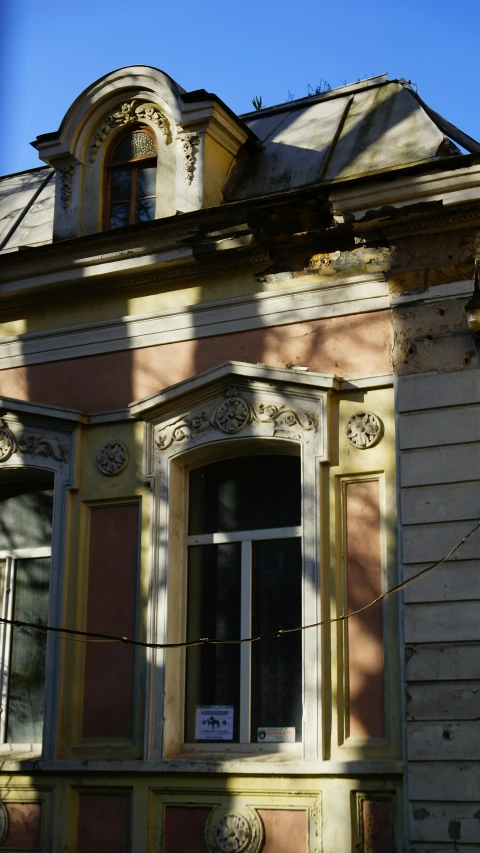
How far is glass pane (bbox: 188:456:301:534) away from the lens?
8.92 meters

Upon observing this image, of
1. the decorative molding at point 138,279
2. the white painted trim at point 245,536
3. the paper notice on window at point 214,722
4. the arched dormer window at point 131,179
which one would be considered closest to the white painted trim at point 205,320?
the decorative molding at point 138,279

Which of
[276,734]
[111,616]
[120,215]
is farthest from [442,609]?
[120,215]

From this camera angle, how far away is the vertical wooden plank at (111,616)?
889 cm

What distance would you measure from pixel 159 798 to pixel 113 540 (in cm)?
203

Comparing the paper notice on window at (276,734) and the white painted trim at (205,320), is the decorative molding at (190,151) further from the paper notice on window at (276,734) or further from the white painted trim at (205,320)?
the paper notice on window at (276,734)

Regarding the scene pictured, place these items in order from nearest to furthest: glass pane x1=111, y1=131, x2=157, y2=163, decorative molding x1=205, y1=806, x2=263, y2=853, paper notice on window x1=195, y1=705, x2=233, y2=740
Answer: decorative molding x1=205, y1=806, x2=263, y2=853, paper notice on window x1=195, y1=705, x2=233, y2=740, glass pane x1=111, y1=131, x2=157, y2=163

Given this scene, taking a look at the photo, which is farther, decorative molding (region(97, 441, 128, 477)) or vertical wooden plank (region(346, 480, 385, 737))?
decorative molding (region(97, 441, 128, 477))

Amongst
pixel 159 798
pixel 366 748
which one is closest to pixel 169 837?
pixel 159 798

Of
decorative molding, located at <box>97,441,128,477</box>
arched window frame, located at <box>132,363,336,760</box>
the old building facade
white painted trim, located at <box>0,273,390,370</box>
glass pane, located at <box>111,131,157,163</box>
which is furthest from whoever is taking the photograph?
glass pane, located at <box>111,131,157,163</box>

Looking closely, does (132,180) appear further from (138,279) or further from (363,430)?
(363,430)

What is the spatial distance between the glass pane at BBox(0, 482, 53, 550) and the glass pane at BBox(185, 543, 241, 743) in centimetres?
149

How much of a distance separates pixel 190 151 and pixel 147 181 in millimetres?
570

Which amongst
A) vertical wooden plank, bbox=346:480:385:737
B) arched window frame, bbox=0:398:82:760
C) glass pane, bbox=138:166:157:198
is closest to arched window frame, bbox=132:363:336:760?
vertical wooden plank, bbox=346:480:385:737

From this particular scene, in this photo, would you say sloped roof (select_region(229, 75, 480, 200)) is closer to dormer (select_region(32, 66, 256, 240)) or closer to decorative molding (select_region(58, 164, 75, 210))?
dormer (select_region(32, 66, 256, 240))
